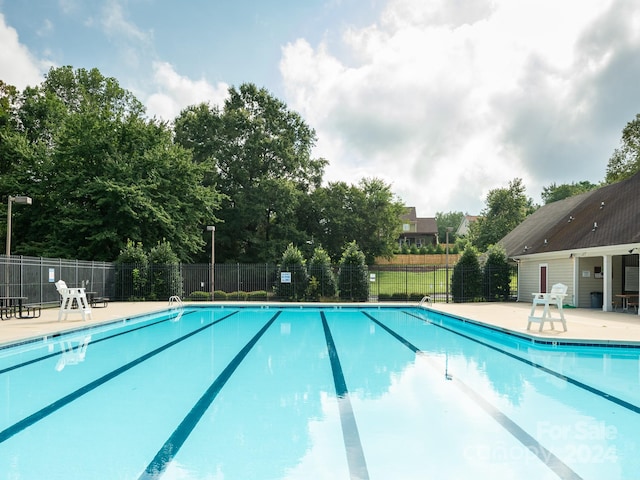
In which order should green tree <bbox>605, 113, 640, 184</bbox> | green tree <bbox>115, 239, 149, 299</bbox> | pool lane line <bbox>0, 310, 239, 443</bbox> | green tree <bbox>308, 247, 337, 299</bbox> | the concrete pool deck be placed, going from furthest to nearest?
green tree <bbox>605, 113, 640, 184</bbox> → green tree <bbox>308, 247, 337, 299</bbox> → green tree <bbox>115, 239, 149, 299</bbox> → the concrete pool deck → pool lane line <bbox>0, 310, 239, 443</bbox>

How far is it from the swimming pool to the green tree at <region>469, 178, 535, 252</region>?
128 ft

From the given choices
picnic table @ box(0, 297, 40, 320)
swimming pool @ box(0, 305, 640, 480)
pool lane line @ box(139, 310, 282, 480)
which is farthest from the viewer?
picnic table @ box(0, 297, 40, 320)

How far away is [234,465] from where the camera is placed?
4395 millimetres

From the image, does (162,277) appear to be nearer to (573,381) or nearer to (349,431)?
(573,381)

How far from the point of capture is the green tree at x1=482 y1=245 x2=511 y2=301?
2559 centimetres

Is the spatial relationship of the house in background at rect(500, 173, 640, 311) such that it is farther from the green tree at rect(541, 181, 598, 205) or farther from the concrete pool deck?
the green tree at rect(541, 181, 598, 205)

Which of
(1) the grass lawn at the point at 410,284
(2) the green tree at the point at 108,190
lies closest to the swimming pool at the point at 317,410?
(2) the green tree at the point at 108,190

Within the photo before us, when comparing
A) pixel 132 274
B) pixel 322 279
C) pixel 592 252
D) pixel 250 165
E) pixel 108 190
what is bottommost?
pixel 322 279

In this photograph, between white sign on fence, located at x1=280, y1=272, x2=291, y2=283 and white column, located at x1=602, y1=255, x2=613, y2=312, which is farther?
white sign on fence, located at x1=280, y1=272, x2=291, y2=283

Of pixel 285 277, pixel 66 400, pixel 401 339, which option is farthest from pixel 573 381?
pixel 285 277

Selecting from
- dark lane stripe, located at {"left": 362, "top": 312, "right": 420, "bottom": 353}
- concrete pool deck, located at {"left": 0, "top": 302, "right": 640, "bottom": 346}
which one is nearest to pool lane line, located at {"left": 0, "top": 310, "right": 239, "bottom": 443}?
concrete pool deck, located at {"left": 0, "top": 302, "right": 640, "bottom": 346}

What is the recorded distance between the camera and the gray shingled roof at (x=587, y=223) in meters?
19.2

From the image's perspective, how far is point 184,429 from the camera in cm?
545

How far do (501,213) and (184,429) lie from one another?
4834 centimetres
